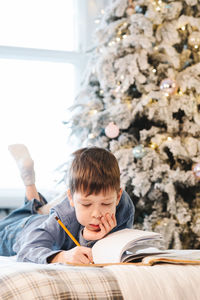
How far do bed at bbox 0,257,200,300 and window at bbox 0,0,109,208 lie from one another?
88.4 inches

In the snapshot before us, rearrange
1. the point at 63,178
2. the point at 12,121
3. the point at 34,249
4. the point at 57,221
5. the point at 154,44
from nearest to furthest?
the point at 34,249 < the point at 57,221 < the point at 154,44 < the point at 63,178 < the point at 12,121

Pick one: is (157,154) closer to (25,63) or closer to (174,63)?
(174,63)

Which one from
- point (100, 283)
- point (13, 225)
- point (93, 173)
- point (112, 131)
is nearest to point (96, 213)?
point (93, 173)

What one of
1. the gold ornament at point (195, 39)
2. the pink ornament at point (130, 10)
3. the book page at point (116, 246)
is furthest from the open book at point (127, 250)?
the pink ornament at point (130, 10)

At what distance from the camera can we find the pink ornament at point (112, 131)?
243 cm

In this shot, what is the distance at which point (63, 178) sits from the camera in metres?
2.72

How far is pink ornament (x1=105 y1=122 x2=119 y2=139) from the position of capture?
2.43 meters

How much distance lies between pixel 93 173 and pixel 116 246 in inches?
Answer: 9.6

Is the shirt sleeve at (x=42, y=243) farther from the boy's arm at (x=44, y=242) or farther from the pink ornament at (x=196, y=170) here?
the pink ornament at (x=196, y=170)

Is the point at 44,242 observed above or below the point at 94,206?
below

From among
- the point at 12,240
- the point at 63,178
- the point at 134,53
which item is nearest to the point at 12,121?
the point at 63,178

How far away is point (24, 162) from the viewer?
Answer: 2.16 meters

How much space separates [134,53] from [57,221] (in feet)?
4.36

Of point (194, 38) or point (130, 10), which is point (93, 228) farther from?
point (130, 10)
